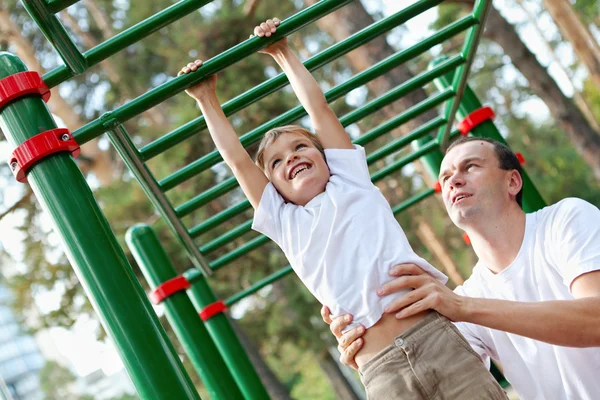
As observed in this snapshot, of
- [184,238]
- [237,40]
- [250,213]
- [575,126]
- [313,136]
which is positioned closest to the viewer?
[313,136]

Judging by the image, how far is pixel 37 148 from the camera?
1821mm

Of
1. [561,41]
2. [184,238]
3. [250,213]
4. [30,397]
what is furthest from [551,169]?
[30,397]

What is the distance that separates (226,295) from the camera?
1127cm

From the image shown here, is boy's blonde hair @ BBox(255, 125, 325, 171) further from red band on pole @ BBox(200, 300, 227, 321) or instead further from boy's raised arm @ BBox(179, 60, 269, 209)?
red band on pole @ BBox(200, 300, 227, 321)

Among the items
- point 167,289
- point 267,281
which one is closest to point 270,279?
point 267,281

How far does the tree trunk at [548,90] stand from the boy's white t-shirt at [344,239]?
6.54 m

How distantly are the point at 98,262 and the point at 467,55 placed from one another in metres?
1.70

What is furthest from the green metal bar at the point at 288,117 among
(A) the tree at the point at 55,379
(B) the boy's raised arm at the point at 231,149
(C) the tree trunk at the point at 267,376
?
(A) the tree at the point at 55,379

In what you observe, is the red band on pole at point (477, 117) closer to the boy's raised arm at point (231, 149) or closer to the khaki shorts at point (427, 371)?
the boy's raised arm at point (231, 149)

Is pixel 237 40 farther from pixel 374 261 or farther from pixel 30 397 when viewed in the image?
pixel 30 397

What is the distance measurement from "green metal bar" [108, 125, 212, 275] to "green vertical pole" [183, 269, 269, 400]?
48 cm

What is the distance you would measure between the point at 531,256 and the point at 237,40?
7913mm

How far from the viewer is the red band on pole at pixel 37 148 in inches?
71.7

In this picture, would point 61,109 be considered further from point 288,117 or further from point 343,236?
point 343,236
